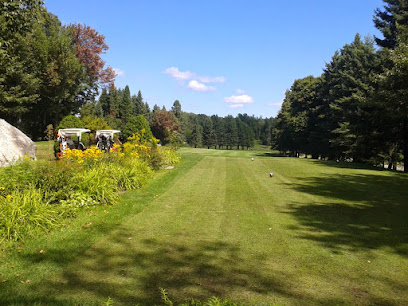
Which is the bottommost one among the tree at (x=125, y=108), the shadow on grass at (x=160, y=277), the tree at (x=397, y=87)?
the shadow on grass at (x=160, y=277)

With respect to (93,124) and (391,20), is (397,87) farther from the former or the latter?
(93,124)

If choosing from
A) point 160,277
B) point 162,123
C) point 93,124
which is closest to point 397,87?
point 160,277

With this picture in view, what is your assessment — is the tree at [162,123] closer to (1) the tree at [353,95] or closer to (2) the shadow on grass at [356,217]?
(1) the tree at [353,95]

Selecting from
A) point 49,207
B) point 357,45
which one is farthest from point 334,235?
point 357,45

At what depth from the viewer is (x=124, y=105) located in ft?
232

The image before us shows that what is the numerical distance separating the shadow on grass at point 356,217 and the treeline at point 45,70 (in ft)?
40.4

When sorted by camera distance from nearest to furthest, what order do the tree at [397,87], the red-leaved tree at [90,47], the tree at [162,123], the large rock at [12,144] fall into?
1. the large rock at [12,144]
2. the tree at [397,87]
3. the red-leaved tree at [90,47]
4. the tree at [162,123]

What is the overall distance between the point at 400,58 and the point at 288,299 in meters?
14.9

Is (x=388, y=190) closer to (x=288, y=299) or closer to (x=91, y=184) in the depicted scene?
(x=288, y=299)

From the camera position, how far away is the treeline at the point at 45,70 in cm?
2122

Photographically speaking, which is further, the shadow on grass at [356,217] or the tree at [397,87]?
the tree at [397,87]

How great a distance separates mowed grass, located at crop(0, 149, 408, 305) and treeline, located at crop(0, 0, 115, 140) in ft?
31.7

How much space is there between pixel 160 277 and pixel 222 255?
1211 millimetres

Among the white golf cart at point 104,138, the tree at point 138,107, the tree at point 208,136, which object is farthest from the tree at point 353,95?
the tree at point 208,136
